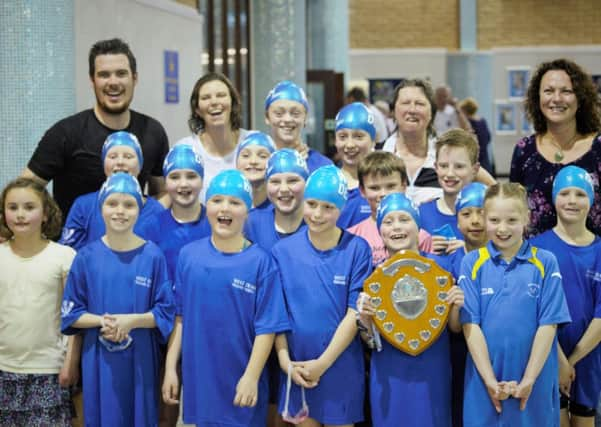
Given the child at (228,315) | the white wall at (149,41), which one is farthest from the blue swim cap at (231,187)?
the white wall at (149,41)

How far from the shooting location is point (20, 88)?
623 centimetres

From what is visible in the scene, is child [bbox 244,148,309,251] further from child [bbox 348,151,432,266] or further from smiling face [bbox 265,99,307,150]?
smiling face [bbox 265,99,307,150]

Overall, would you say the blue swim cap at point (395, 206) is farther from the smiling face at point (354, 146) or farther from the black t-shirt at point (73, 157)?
the black t-shirt at point (73, 157)

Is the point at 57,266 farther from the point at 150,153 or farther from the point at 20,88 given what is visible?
the point at 20,88

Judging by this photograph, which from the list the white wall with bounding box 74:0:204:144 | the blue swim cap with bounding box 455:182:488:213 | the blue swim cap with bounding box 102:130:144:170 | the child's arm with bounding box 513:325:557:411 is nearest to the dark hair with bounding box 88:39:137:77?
the blue swim cap with bounding box 102:130:144:170

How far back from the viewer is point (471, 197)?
4.51 metres

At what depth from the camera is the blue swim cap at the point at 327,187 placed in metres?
4.25

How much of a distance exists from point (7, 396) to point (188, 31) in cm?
568

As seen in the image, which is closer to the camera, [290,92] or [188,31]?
[290,92]

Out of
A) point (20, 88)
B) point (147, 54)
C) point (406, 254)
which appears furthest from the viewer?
point (147, 54)

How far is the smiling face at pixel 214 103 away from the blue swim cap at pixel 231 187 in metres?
0.93

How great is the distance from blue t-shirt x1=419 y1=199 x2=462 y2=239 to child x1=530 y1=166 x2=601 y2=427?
45 cm

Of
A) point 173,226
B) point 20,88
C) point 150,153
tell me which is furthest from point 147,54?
point 173,226

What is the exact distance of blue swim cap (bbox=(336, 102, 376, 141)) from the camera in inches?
199
